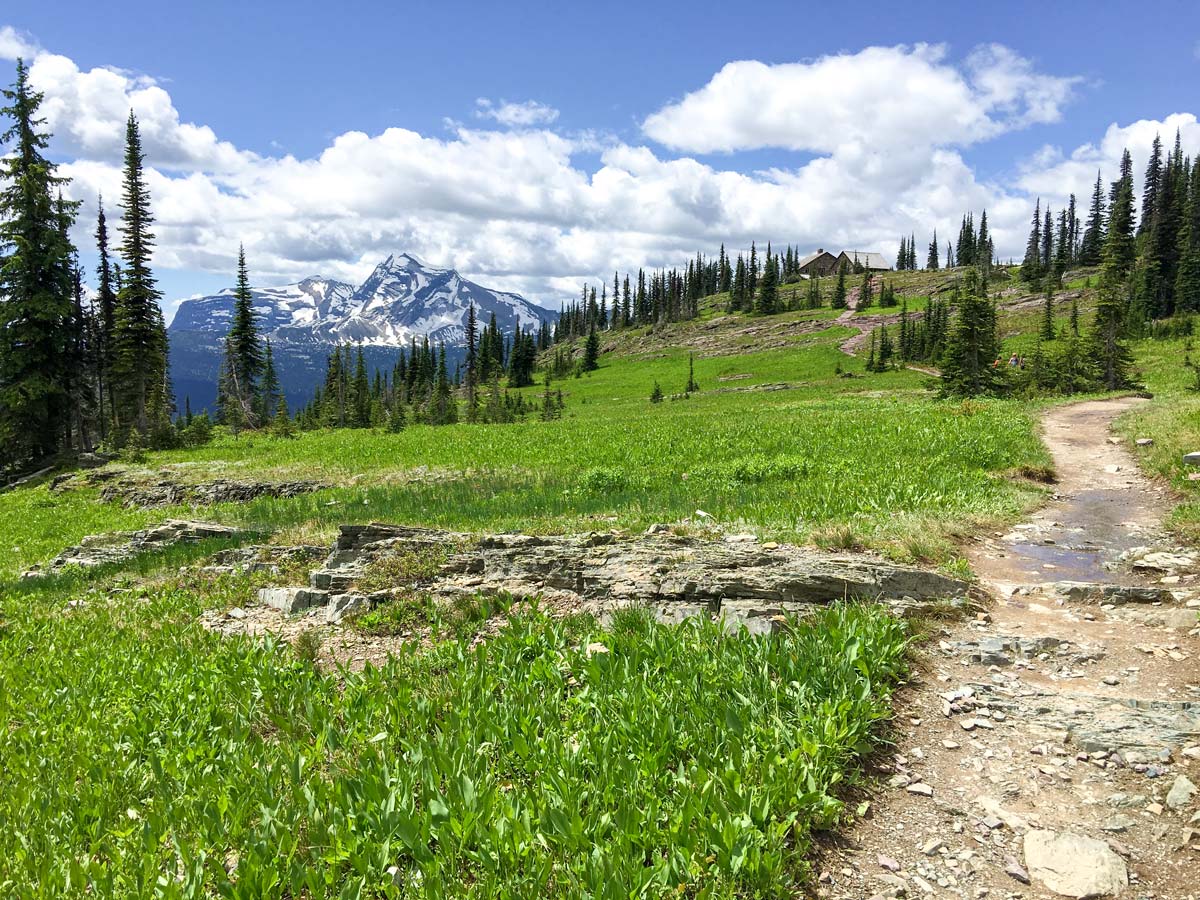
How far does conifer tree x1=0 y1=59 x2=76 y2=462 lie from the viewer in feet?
117

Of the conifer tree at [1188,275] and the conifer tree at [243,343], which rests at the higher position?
the conifer tree at [1188,275]

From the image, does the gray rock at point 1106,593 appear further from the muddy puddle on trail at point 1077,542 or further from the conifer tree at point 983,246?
the conifer tree at point 983,246

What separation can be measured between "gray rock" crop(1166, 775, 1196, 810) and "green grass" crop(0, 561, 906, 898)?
1.78m

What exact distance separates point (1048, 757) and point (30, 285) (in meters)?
50.0

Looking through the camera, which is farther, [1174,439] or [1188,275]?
[1188,275]

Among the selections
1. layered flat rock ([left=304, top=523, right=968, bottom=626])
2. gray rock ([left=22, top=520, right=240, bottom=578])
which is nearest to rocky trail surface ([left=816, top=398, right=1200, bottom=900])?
layered flat rock ([left=304, top=523, right=968, bottom=626])

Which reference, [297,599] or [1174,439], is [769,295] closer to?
[1174,439]

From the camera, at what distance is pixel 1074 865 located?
145 inches

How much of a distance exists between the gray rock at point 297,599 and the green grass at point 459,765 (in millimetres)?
2326

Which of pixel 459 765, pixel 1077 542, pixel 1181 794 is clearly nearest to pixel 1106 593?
pixel 1077 542

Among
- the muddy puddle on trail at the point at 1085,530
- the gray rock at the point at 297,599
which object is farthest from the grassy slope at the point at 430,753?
the muddy puddle on trail at the point at 1085,530

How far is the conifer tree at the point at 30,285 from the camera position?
35.8 metres

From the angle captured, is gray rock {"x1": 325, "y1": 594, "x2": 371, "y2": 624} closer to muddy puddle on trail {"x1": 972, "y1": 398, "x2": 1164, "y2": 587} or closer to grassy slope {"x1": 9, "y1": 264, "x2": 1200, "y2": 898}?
grassy slope {"x1": 9, "y1": 264, "x2": 1200, "y2": 898}

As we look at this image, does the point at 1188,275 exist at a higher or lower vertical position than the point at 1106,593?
higher
